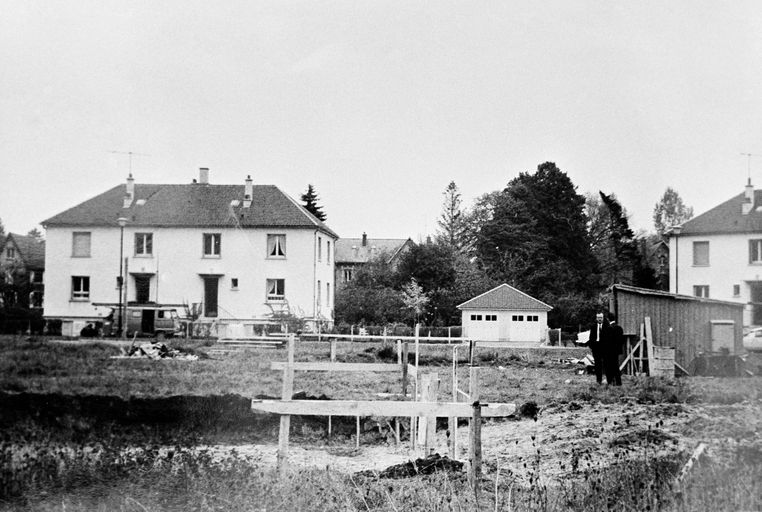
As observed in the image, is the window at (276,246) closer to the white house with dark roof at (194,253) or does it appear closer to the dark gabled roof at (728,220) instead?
the white house with dark roof at (194,253)

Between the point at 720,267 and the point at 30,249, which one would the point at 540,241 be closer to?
the point at 720,267

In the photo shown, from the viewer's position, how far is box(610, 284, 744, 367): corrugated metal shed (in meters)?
8.76

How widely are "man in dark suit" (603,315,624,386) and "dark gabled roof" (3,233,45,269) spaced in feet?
26.1

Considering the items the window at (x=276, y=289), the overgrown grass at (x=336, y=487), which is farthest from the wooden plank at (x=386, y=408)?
the window at (x=276, y=289)

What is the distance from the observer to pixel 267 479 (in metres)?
6.88

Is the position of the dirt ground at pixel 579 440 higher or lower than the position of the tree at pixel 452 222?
lower

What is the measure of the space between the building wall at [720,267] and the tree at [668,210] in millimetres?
483

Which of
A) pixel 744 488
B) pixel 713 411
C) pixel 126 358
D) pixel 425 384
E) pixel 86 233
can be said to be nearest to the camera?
pixel 744 488

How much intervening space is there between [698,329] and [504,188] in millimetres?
3135

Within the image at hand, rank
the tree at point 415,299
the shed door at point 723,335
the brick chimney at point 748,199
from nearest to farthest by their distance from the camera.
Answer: the brick chimney at point 748,199 → the shed door at point 723,335 → the tree at point 415,299

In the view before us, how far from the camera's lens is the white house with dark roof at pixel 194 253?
34.5ft

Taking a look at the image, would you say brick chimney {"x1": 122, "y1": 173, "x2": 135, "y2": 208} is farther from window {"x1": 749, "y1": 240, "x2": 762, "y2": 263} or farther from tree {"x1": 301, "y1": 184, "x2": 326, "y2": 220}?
window {"x1": 749, "y1": 240, "x2": 762, "y2": 263}

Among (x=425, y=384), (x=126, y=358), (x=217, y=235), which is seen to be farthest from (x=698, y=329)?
(x=126, y=358)

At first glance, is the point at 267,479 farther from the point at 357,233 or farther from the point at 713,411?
the point at 713,411
